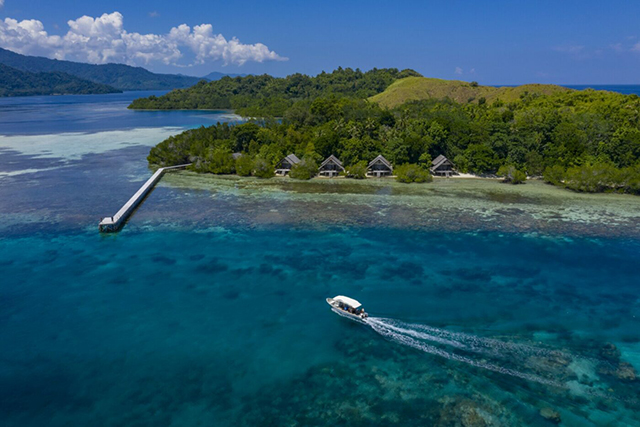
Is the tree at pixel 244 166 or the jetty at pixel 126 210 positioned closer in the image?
the jetty at pixel 126 210

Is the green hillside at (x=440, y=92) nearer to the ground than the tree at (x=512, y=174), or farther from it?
farther from it

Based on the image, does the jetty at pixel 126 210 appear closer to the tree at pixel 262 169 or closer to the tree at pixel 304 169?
the tree at pixel 262 169

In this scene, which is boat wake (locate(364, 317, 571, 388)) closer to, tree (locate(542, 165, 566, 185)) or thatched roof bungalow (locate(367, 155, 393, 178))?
thatched roof bungalow (locate(367, 155, 393, 178))

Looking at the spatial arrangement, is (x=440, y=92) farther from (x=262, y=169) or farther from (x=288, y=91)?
(x=288, y=91)

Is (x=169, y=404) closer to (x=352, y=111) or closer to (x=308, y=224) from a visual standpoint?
(x=308, y=224)

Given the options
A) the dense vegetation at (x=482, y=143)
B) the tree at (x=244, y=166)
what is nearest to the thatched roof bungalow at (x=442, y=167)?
the dense vegetation at (x=482, y=143)

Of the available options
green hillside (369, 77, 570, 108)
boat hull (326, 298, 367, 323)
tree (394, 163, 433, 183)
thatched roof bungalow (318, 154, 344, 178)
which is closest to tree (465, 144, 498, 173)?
tree (394, 163, 433, 183)
